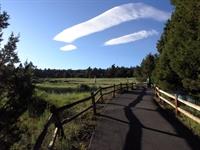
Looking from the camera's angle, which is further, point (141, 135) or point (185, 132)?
point (185, 132)

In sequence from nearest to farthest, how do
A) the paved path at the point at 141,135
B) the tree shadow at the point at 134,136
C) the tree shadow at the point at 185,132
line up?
the tree shadow at the point at 134,136, the paved path at the point at 141,135, the tree shadow at the point at 185,132

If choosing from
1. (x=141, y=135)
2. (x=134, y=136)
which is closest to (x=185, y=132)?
(x=141, y=135)

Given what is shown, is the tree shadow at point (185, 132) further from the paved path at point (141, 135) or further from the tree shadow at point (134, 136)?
the tree shadow at point (134, 136)

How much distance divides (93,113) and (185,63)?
24.9ft

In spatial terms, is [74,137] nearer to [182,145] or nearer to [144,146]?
[144,146]

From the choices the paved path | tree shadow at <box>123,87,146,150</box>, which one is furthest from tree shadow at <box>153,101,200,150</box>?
tree shadow at <box>123,87,146,150</box>

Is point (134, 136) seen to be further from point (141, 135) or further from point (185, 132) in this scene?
point (185, 132)

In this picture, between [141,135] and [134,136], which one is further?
[141,135]

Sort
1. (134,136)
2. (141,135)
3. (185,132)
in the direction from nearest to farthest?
(134,136)
(141,135)
(185,132)

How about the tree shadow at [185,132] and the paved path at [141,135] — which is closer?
the paved path at [141,135]

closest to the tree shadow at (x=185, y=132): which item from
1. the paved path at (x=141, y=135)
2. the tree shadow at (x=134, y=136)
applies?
the paved path at (x=141, y=135)

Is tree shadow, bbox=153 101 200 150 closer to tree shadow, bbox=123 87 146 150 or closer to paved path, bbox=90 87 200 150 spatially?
paved path, bbox=90 87 200 150

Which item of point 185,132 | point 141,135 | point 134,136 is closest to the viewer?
point 134,136

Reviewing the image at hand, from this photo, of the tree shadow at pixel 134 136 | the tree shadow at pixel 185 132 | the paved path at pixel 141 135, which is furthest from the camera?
the tree shadow at pixel 185 132
